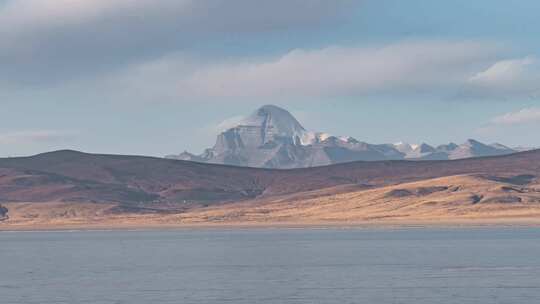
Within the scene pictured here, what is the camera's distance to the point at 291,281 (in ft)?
264

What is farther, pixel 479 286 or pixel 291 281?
pixel 291 281

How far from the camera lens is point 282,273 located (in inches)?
3479

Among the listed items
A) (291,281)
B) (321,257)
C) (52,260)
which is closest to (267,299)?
(291,281)

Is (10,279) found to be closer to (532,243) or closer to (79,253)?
(79,253)

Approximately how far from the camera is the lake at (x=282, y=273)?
229 ft

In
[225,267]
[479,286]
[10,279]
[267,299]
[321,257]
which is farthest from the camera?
[321,257]

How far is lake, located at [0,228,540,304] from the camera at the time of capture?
69938 mm

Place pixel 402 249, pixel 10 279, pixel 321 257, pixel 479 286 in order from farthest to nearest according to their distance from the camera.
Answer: pixel 402 249, pixel 321 257, pixel 10 279, pixel 479 286

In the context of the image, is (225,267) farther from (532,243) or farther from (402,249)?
(532,243)

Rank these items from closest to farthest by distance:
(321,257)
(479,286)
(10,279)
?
(479,286)
(10,279)
(321,257)

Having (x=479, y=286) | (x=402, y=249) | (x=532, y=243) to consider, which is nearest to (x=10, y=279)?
(x=479, y=286)

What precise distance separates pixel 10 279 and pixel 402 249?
159 ft

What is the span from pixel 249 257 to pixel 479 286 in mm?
40578

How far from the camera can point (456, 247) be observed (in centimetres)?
12331
